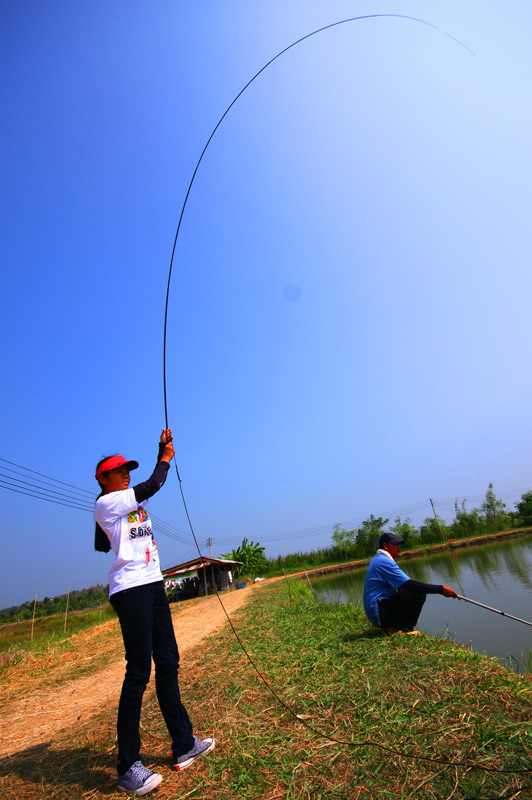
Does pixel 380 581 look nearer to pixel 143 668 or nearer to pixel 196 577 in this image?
pixel 143 668

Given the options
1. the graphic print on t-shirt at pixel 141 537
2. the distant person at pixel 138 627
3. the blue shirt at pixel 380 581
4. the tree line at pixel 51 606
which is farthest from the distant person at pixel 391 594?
the tree line at pixel 51 606

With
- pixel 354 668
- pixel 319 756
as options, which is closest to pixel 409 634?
pixel 354 668

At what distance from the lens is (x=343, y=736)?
2.11 metres

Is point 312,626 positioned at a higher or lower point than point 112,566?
lower

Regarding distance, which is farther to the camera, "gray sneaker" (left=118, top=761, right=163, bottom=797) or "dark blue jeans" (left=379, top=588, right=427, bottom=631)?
"dark blue jeans" (left=379, top=588, right=427, bottom=631)

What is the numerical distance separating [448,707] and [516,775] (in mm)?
675

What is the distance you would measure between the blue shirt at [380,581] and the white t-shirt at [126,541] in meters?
2.62

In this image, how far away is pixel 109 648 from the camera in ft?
26.1

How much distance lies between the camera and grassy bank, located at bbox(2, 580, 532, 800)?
1.72 m

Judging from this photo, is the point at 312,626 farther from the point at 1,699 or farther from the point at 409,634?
the point at 1,699

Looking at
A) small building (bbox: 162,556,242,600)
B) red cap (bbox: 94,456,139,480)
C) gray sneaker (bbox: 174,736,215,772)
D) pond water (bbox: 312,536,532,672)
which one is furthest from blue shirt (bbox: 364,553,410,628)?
small building (bbox: 162,556,242,600)

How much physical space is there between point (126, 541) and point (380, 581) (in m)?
3.06

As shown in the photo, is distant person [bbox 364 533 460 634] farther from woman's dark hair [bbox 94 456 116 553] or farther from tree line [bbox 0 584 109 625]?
Answer: tree line [bbox 0 584 109 625]

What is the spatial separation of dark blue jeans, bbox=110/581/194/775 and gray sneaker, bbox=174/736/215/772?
2cm
